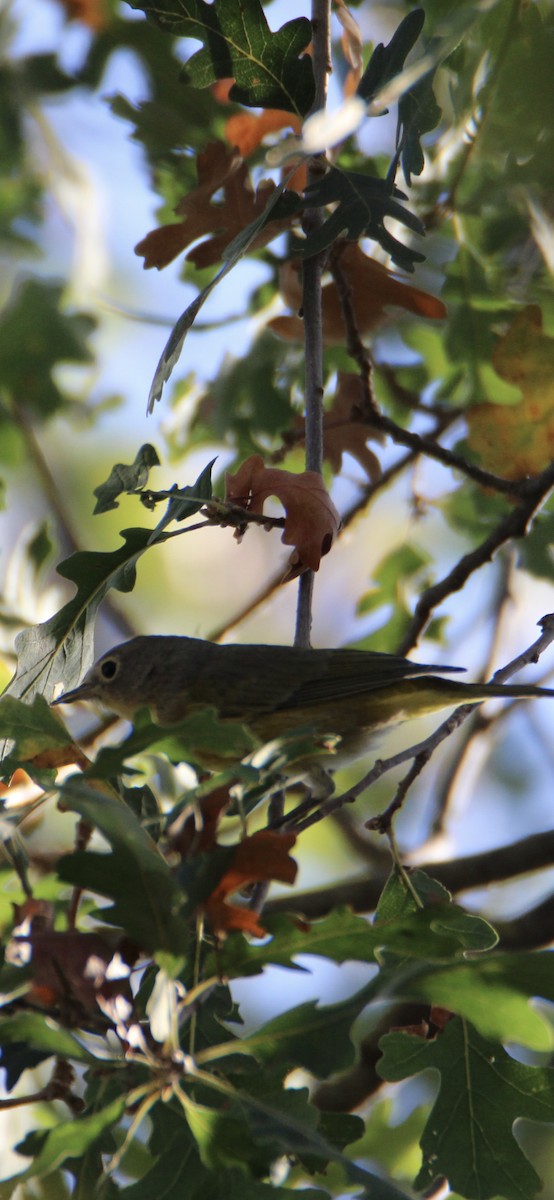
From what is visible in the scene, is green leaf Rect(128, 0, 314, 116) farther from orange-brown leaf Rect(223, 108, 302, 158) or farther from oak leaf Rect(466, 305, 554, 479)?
oak leaf Rect(466, 305, 554, 479)

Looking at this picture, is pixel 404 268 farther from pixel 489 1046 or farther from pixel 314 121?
pixel 489 1046

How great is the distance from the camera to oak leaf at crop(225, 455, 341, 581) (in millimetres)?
3270

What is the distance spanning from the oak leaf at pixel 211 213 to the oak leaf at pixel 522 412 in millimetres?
1165

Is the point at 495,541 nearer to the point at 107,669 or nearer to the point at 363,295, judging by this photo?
the point at 363,295

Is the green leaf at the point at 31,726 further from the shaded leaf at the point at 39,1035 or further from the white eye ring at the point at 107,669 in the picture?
the white eye ring at the point at 107,669

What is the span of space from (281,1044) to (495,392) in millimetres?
3524

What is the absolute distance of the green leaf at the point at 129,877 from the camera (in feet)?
7.11

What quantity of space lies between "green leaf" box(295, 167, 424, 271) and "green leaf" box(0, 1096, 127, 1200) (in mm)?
2333

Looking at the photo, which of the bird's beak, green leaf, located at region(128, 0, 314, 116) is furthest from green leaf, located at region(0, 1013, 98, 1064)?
green leaf, located at region(128, 0, 314, 116)

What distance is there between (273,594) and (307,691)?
897 millimetres

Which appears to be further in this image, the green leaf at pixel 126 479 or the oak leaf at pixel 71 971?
the green leaf at pixel 126 479

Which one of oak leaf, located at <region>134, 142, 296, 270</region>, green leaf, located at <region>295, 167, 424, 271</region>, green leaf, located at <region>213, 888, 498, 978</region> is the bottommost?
green leaf, located at <region>213, 888, 498, 978</region>

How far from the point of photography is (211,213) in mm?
3863

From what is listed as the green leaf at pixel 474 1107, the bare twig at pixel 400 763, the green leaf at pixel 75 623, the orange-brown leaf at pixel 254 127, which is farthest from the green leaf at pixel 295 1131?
the orange-brown leaf at pixel 254 127
